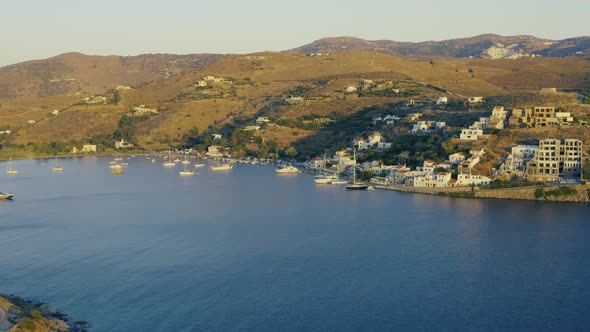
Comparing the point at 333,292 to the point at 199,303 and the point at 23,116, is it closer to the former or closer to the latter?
the point at 199,303

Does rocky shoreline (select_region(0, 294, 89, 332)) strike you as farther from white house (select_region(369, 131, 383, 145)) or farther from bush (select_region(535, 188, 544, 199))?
white house (select_region(369, 131, 383, 145))

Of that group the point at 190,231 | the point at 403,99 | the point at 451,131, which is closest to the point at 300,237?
the point at 190,231

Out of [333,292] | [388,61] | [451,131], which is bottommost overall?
[333,292]

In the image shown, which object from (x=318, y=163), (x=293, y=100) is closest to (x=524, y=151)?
(x=318, y=163)

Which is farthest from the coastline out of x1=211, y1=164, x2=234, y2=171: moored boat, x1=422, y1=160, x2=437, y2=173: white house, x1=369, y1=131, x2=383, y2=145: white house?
x1=211, y1=164, x2=234, y2=171: moored boat

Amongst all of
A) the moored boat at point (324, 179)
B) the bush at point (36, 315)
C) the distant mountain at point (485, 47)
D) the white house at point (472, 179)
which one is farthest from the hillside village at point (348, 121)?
the distant mountain at point (485, 47)

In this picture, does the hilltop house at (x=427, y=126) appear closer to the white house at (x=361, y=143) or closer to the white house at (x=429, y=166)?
the white house at (x=361, y=143)
